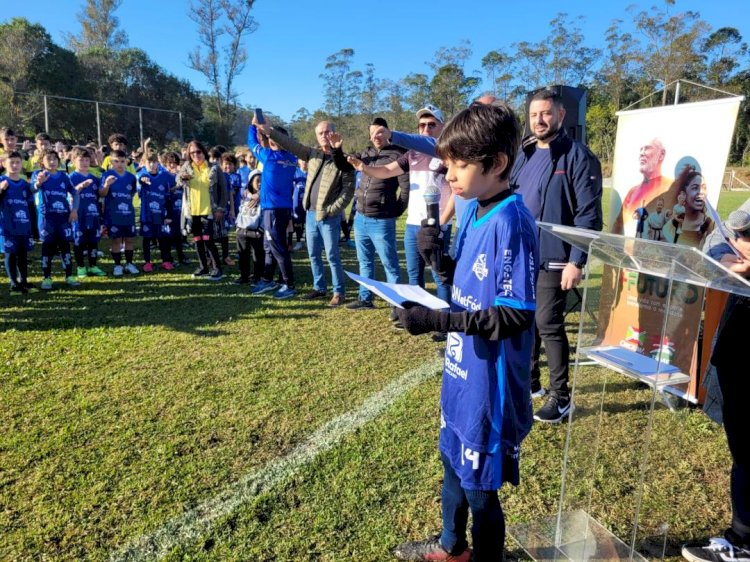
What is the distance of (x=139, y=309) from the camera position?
6082mm

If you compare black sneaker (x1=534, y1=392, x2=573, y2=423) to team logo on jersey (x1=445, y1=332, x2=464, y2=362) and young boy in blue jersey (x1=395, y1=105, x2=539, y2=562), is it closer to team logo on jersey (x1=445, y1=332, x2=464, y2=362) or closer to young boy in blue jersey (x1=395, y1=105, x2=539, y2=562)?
young boy in blue jersey (x1=395, y1=105, x2=539, y2=562)

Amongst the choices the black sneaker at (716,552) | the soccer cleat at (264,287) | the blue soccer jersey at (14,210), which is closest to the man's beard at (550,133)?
the black sneaker at (716,552)

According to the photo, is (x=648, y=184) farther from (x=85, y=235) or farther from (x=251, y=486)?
(x=85, y=235)

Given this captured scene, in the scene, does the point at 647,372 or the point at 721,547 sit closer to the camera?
the point at 647,372

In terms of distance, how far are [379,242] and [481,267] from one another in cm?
396

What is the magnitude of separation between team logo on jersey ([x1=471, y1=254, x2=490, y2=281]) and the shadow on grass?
407cm

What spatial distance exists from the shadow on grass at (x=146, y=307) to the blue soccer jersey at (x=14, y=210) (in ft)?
2.85

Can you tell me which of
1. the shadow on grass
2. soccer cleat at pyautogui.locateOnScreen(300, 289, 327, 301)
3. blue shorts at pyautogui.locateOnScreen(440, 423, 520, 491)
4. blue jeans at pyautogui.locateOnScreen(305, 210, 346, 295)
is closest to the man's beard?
blue shorts at pyautogui.locateOnScreen(440, 423, 520, 491)

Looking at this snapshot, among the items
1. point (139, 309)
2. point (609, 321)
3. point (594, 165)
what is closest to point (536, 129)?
point (594, 165)

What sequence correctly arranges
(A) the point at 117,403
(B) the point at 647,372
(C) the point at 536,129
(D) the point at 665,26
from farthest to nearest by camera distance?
(D) the point at 665,26
(A) the point at 117,403
(C) the point at 536,129
(B) the point at 647,372

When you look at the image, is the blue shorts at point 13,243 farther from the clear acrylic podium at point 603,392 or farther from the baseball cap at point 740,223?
the baseball cap at point 740,223

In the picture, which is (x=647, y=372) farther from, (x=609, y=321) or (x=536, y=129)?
(x=536, y=129)

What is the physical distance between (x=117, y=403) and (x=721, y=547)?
377 cm

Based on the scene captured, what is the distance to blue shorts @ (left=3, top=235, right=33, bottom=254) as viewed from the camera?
6352 mm
